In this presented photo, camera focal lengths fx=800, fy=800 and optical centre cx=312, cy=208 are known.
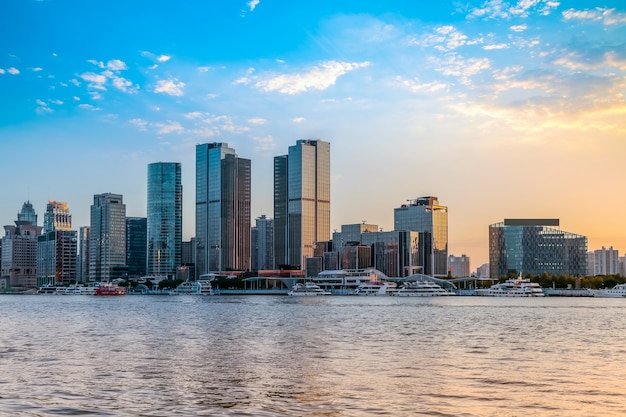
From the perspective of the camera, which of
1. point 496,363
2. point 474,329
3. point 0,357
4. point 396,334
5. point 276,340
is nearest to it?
point 496,363

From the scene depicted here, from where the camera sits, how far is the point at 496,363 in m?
55.4

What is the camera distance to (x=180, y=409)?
37.4 metres

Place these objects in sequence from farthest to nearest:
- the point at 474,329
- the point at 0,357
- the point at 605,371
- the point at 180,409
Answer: the point at 474,329, the point at 0,357, the point at 605,371, the point at 180,409

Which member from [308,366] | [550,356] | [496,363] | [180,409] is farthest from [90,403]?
[550,356]

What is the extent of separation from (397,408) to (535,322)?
3000 inches

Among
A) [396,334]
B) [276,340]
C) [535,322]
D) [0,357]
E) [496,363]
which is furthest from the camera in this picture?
[535,322]

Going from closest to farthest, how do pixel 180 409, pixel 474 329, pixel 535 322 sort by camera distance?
pixel 180 409 → pixel 474 329 → pixel 535 322

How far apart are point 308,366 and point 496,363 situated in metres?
13.1

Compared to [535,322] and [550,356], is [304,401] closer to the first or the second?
[550,356]

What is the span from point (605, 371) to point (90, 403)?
3207 centimetres

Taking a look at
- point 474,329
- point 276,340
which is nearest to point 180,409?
point 276,340

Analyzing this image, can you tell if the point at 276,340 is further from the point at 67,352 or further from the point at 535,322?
the point at 535,322

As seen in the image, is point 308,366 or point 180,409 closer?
point 180,409

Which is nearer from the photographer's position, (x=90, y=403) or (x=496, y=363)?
(x=90, y=403)
